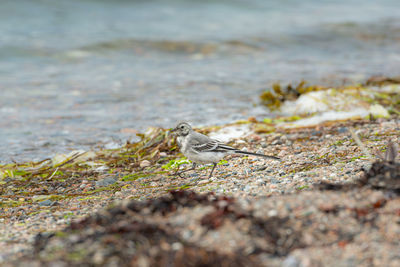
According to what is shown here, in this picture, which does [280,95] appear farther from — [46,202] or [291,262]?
[291,262]

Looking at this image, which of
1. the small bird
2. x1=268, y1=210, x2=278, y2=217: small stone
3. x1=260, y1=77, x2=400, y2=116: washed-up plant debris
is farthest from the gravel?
x1=260, y1=77, x2=400, y2=116: washed-up plant debris

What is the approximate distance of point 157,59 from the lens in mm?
13344

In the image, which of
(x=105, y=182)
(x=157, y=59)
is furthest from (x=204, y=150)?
(x=157, y=59)

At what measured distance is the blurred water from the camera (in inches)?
329

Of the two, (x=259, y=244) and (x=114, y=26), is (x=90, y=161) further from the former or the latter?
(x=114, y=26)

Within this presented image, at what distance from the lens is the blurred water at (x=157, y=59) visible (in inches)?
329

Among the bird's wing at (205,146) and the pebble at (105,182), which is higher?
the bird's wing at (205,146)

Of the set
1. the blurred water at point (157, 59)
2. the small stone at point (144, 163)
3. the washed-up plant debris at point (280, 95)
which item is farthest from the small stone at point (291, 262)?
the washed-up plant debris at point (280, 95)

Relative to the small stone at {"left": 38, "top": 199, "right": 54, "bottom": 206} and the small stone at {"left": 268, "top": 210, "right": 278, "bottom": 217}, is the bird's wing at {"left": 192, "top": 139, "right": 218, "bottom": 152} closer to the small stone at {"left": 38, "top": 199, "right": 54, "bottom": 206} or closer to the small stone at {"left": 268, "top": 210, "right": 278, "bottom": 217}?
the small stone at {"left": 38, "top": 199, "right": 54, "bottom": 206}

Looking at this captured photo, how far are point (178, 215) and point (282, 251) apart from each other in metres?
0.76

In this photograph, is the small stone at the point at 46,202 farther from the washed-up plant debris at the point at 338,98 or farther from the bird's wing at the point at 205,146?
the washed-up plant debris at the point at 338,98

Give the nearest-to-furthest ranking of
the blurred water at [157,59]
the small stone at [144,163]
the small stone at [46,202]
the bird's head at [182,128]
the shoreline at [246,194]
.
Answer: the shoreline at [246,194] → the small stone at [46,202] → the bird's head at [182,128] → the small stone at [144,163] → the blurred water at [157,59]

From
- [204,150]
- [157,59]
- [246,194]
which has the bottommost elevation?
[246,194]

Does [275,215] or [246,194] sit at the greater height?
[275,215]
